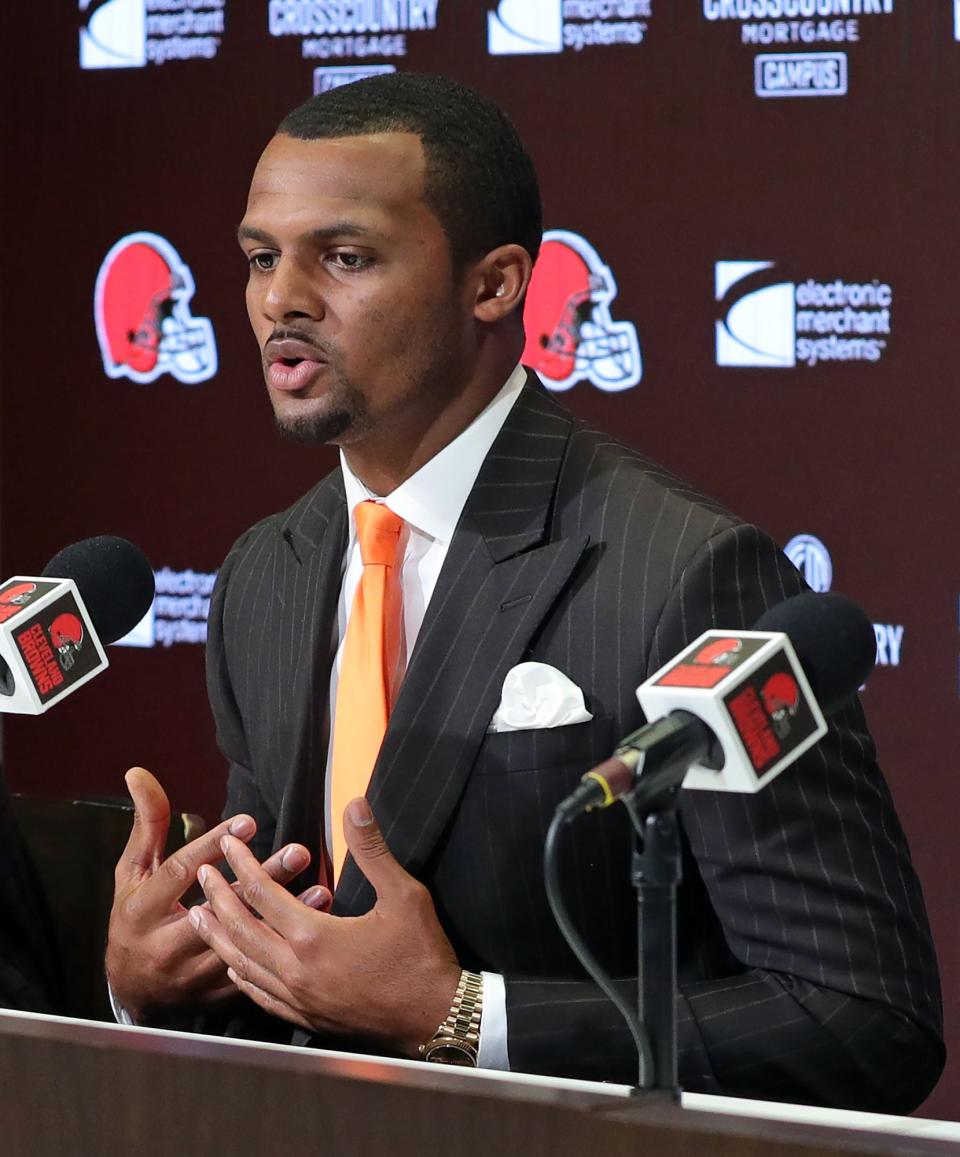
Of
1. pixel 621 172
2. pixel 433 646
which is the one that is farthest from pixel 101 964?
pixel 621 172

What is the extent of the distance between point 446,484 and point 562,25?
5.77ft

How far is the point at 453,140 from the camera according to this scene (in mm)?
1680

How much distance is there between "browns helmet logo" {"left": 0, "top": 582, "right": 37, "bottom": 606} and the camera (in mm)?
1298

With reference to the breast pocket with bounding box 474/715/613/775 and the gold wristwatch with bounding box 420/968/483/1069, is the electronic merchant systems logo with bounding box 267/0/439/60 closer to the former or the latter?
the breast pocket with bounding box 474/715/613/775

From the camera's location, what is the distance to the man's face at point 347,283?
1.63 metres

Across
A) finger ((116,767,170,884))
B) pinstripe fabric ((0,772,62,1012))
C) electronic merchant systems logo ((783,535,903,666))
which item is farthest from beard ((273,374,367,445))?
electronic merchant systems logo ((783,535,903,666))

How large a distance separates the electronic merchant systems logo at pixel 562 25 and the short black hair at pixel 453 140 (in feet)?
5.01

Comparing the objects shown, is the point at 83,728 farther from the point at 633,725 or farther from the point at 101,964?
the point at 633,725

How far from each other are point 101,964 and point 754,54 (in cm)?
187

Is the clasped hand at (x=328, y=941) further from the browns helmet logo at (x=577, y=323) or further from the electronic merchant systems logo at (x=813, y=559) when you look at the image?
the browns helmet logo at (x=577, y=323)

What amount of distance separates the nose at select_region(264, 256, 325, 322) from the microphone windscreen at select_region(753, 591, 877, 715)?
64cm

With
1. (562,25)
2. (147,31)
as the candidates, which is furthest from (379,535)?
(147,31)

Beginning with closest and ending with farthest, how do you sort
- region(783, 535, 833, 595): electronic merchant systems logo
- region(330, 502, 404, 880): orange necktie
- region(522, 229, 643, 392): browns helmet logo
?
region(330, 502, 404, 880): orange necktie, region(783, 535, 833, 595): electronic merchant systems logo, region(522, 229, 643, 392): browns helmet logo

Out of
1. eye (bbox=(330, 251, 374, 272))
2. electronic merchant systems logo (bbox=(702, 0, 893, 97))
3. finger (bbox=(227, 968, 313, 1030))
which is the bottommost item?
finger (bbox=(227, 968, 313, 1030))
